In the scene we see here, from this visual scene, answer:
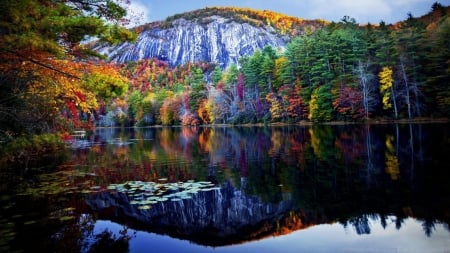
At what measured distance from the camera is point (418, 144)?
64.0 feet

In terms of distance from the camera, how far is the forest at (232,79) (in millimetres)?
10820

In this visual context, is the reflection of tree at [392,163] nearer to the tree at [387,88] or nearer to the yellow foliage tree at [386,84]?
the tree at [387,88]

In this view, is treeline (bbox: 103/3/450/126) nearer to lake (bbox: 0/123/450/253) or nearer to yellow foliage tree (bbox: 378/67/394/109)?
yellow foliage tree (bbox: 378/67/394/109)

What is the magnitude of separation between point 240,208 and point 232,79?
68835mm

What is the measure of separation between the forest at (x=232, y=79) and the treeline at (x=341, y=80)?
0.17 metres

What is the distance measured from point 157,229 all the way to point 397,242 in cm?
505

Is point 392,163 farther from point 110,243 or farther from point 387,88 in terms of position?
point 387,88

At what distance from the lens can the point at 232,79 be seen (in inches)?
3049

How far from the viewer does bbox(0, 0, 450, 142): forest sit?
1082 centimetres

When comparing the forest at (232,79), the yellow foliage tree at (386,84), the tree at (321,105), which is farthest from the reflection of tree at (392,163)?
the tree at (321,105)

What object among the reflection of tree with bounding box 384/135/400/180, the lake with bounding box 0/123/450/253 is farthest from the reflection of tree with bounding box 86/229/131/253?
the reflection of tree with bounding box 384/135/400/180

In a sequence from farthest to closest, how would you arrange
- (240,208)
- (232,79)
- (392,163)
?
(232,79) → (392,163) → (240,208)

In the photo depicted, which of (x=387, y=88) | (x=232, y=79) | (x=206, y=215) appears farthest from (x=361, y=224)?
(x=232, y=79)

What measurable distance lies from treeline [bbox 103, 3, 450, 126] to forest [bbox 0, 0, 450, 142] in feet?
0.55
